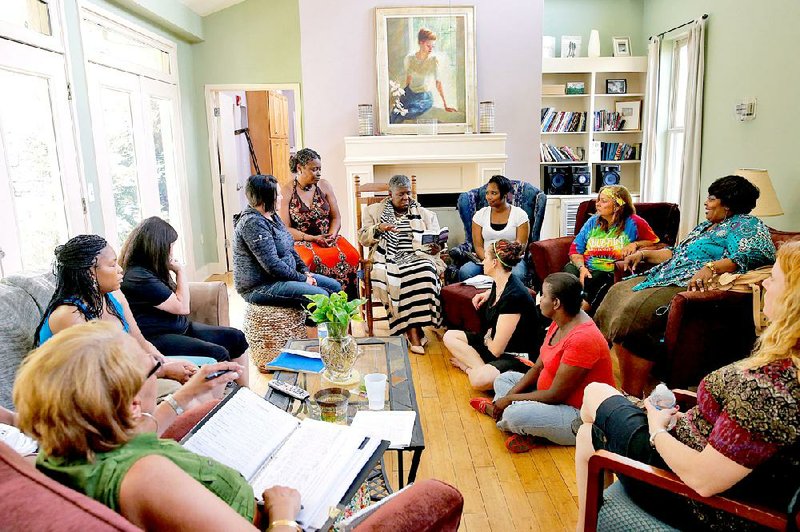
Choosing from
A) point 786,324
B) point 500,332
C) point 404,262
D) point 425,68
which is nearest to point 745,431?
point 786,324

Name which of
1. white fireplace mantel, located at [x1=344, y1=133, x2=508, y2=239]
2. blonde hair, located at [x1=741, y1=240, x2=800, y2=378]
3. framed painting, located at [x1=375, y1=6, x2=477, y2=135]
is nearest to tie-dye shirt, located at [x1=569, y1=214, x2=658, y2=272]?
white fireplace mantel, located at [x1=344, y1=133, x2=508, y2=239]

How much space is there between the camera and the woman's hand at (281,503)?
1206 millimetres

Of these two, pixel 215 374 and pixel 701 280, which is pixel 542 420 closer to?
pixel 701 280

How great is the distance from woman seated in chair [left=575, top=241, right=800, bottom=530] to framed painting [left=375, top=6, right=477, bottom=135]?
466 cm

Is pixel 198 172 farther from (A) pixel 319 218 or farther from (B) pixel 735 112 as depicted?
(B) pixel 735 112

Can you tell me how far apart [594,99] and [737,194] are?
384 centimetres

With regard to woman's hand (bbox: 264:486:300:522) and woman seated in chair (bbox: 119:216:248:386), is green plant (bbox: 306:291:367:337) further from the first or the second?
woman's hand (bbox: 264:486:300:522)

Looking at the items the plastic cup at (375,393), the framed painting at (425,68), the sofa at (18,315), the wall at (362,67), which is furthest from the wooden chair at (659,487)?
the framed painting at (425,68)

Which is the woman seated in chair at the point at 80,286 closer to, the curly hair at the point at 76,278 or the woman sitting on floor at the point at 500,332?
the curly hair at the point at 76,278

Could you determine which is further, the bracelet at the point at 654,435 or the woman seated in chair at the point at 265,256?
the woman seated in chair at the point at 265,256

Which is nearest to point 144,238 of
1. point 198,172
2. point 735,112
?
point 198,172

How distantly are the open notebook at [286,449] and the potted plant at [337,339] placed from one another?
635 millimetres

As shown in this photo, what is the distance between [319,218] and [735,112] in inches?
139

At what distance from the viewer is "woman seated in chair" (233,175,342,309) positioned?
129 inches
